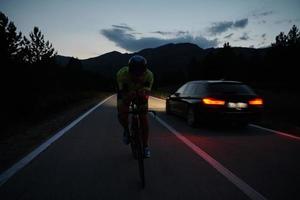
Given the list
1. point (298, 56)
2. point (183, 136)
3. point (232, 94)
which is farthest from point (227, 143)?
point (298, 56)

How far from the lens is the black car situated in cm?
859

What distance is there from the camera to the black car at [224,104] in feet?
28.2

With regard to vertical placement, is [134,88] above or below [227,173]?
above

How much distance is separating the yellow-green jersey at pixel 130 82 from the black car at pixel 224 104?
4.33m

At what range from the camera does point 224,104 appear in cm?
859

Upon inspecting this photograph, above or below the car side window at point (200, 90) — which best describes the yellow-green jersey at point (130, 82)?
above

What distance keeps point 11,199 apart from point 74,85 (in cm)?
10373

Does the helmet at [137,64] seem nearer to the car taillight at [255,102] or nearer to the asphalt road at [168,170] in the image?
the asphalt road at [168,170]

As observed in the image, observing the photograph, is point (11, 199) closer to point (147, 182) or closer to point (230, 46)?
point (147, 182)

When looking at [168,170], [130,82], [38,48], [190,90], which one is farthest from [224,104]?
[38,48]

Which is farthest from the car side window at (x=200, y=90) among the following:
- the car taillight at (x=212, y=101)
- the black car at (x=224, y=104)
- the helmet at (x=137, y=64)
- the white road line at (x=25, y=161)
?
the helmet at (x=137, y=64)

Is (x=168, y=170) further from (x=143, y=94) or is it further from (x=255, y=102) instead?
(x=255, y=102)

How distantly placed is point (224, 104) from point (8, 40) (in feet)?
102

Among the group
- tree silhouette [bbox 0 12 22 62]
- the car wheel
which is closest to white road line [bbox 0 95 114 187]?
the car wheel
